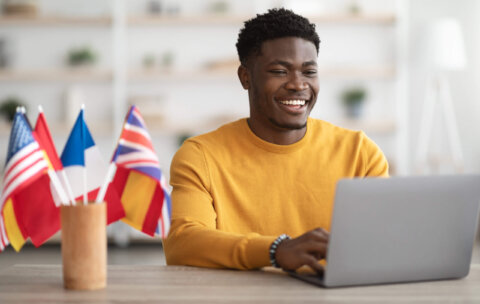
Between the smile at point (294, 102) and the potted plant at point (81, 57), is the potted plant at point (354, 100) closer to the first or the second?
the potted plant at point (81, 57)

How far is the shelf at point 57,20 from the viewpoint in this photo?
195 inches

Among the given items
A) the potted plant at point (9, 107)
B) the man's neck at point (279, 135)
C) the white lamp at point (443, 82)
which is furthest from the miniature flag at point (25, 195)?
the potted plant at point (9, 107)

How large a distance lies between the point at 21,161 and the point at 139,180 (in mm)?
230

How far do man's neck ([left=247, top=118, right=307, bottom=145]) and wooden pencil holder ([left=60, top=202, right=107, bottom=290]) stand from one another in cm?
69

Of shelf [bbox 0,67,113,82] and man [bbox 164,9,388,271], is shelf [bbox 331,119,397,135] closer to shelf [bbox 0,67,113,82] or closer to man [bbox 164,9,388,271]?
shelf [bbox 0,67,113,82]

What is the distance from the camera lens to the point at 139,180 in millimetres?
1262

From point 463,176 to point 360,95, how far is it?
3.76 meters

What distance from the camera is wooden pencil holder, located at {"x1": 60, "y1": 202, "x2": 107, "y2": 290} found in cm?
113

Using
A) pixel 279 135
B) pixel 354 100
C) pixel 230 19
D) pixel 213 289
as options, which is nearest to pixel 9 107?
pixel 230 19

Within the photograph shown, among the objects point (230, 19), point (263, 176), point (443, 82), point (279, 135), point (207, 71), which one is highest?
point (230, 19)

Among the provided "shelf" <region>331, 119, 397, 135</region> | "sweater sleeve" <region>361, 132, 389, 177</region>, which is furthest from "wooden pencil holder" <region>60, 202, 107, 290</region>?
"shelf" <region>331, 119, 397, 135</region>

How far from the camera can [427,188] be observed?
1172mm

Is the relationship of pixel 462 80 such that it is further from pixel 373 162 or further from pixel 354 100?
pixel 373 162

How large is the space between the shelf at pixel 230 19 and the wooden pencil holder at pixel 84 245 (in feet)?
12.9
